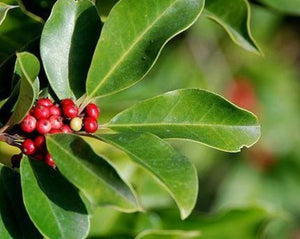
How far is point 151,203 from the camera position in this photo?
5.49ft

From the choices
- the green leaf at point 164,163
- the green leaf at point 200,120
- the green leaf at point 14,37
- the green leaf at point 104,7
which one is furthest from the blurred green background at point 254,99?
the green leaf at point 164,163

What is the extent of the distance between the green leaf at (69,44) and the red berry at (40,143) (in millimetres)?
88

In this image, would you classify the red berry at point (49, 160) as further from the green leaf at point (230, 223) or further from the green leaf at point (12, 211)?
the green leaf at point (230, 223)

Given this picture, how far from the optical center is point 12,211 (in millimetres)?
1010

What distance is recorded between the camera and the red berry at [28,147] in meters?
0.99

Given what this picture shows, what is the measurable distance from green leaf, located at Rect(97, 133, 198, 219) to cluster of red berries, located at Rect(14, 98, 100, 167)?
5cm

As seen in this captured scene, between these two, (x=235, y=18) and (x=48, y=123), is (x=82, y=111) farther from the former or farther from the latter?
(x=235, y=18)

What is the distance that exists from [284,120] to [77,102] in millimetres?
1947

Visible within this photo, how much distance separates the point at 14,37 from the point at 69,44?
0.42 feet

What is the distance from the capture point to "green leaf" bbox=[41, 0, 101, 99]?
1.04 meters

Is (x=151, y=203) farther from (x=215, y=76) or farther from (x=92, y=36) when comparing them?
(x=215, y=76)

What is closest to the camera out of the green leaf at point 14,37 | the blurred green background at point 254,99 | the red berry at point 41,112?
the red berry at point 41,112

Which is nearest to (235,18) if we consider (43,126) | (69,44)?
(69,44)

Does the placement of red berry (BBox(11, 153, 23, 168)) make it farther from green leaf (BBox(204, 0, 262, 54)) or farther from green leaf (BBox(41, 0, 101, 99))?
green leaf (BBox(204, 0, 262, 54))
